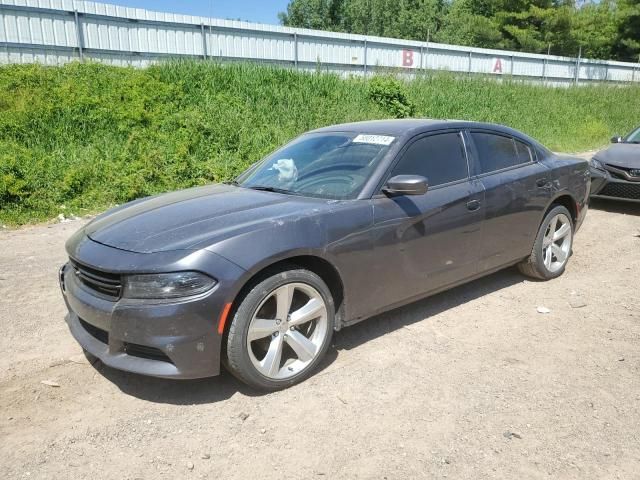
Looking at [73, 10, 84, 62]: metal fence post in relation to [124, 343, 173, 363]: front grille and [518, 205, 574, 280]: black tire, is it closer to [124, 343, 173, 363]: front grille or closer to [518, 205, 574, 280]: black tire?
[518, 205, 574, 280]: black tire

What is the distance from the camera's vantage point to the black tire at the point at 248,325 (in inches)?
124

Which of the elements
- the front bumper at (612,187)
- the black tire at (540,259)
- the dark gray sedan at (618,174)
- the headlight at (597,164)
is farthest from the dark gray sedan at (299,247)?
the headlight at (597,164)

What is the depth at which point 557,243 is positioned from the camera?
560 centimetres

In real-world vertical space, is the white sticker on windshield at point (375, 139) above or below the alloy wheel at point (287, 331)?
above

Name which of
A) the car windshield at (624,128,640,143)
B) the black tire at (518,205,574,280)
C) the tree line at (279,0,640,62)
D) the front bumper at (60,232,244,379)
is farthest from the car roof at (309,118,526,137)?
the tree line at (279,0,640,62)

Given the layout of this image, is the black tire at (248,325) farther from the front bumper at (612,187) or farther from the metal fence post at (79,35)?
the metal fence post at (79,35)

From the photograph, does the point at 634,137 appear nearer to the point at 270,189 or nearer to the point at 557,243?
the point at 557,243

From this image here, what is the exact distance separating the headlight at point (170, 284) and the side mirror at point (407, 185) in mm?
1462

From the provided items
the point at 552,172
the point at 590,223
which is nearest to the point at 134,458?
the point at 552,172

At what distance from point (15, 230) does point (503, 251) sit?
6365mm

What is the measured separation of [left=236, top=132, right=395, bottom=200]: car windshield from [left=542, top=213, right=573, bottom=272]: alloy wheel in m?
2.22

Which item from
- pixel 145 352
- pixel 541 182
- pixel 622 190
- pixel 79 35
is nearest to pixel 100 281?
pixel 145 352

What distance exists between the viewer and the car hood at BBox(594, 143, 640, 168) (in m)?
8.49

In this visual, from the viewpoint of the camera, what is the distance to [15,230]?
7578 millimetres
